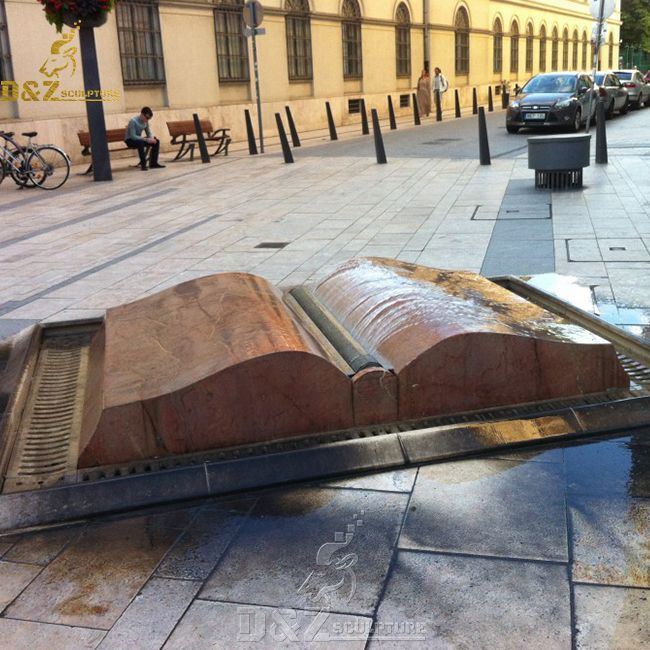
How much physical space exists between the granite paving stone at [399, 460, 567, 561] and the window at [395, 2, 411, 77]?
3247 centimetres

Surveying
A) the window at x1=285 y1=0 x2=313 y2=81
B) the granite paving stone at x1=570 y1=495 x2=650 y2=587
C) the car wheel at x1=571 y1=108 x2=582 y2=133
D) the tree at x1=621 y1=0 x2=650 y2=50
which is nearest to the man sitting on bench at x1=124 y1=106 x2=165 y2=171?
the window at x1=285 y1=0 x2=313 y2=81

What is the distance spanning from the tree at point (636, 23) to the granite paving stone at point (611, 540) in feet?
234

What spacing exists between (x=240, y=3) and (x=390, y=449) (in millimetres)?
22907

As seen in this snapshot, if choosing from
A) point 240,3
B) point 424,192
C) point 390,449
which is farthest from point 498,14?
point 390,449

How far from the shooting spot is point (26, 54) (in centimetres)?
1755

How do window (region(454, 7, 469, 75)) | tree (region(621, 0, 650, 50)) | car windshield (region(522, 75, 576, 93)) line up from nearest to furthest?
car windshield (region(522, 75, 576, 93)) → window (region(454, 7, 469, 75)) → tree (region(621, 0, 650, 50))

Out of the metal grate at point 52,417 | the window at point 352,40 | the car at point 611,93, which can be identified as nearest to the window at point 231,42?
the window at point 352,40

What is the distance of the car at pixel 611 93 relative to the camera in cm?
2600

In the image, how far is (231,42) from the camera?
24234 millimetres

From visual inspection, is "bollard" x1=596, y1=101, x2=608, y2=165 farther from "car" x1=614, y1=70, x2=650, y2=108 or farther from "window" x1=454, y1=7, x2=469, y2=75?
"window" x1=454, y1=7, x2=469, y2=75

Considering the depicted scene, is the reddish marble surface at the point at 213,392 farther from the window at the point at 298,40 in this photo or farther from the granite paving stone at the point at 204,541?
the window at the point at 298,40

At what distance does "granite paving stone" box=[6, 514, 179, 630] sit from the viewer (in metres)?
2.71

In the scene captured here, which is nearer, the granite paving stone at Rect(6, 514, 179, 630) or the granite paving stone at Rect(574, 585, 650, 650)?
the granite paving stone at Rect(574, 585, 650, 650)

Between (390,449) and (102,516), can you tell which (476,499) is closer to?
(390,449)
